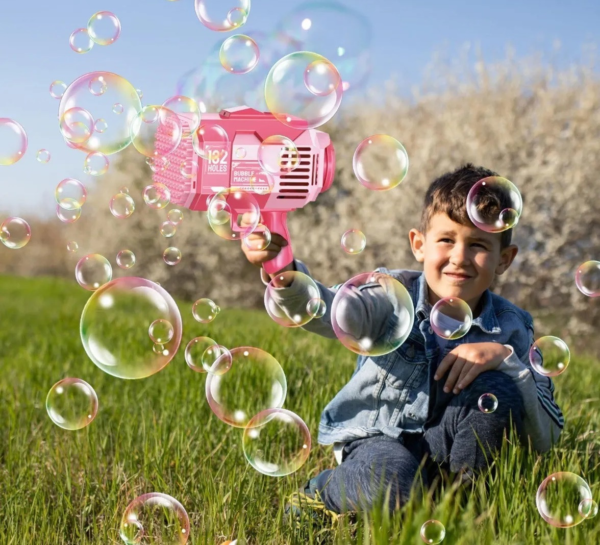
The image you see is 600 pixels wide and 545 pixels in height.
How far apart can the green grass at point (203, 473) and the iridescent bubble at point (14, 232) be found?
75cm

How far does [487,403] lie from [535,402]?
0.73ft

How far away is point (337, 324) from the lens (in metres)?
2.41

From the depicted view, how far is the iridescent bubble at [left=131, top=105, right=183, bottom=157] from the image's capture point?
237 cm

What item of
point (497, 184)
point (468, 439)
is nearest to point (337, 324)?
point (468, 439)

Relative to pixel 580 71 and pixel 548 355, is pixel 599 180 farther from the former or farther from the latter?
pixel 548 355

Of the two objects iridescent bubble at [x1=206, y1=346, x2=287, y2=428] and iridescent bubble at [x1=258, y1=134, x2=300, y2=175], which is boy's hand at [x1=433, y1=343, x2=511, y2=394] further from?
iridescent bubble at [x1=258, y1=134, x2=300, y2=175]

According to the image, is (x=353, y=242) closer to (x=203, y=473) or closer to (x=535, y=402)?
(x=535, y=402)

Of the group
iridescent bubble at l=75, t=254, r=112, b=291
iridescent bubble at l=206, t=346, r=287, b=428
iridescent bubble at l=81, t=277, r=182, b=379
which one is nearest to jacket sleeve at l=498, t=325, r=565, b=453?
iridescent bubble at l=206, t=346, r=287, b=428

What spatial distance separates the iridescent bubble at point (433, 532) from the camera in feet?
5.80

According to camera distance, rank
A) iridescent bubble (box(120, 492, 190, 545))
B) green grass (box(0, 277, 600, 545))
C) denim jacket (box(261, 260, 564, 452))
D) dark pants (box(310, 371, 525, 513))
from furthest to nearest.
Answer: denim jacket (box(261, 260, 564, 452))
dark pants (box(310, 371, 525, 513))
iridescent bubble (box(120, 492, 190, 545))
green grass (box(0, 277, 600, 545))

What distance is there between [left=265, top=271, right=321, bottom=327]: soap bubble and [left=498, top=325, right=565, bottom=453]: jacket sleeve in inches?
24.9

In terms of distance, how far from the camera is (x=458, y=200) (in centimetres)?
261

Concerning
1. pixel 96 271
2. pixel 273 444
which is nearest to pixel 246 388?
pixel 273 444

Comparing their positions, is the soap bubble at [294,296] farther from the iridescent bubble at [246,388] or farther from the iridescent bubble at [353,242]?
the iridescent bubble at [353,242]
